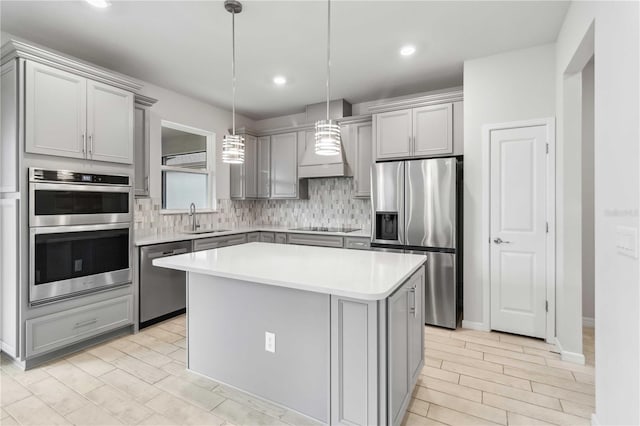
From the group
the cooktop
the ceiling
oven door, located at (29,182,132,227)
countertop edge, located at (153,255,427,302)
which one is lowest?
countertop edge, located at (153,255,427,302)

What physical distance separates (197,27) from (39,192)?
1.81 metres

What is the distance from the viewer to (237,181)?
4.98 metres

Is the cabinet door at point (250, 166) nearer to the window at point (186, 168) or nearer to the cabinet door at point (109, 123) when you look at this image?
the window at point (186, 168)

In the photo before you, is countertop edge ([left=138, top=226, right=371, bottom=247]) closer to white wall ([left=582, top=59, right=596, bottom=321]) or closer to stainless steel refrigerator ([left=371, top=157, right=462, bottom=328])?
stainless steel refrigerator ([left=371, top=157, right=462, bottom=328])

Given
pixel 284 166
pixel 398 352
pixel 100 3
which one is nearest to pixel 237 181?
pixel 284 166

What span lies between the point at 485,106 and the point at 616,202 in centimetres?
202

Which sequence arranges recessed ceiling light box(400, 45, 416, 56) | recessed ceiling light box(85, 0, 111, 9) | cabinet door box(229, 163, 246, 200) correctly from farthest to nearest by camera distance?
1. cabinet door box(229, 163, 246, 200)
2. recessed ceiling light box(400, 45, 416, 56)
3. recessed ceiling light box(85, 0, 111, 9)

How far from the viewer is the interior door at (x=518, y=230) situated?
2.97 m

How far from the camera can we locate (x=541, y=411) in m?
1.98

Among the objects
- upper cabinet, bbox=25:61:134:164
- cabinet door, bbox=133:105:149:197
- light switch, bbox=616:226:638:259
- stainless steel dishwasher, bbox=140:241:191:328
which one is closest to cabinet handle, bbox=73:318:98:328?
stainless steel dishwasher, bbox=140:241:191:328

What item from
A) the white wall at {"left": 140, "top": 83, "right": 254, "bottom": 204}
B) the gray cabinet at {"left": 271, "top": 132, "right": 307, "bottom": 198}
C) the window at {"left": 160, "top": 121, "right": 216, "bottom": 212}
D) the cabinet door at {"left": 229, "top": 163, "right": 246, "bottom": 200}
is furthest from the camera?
the cabinet door at {"left": 229, "top": 163, "right": 246, "bottom": 200}

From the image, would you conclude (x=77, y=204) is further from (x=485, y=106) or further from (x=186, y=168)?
(x=485, y=106)

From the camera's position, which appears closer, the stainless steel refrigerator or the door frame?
the door frame

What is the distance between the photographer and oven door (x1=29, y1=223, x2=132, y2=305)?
97.4 inches
